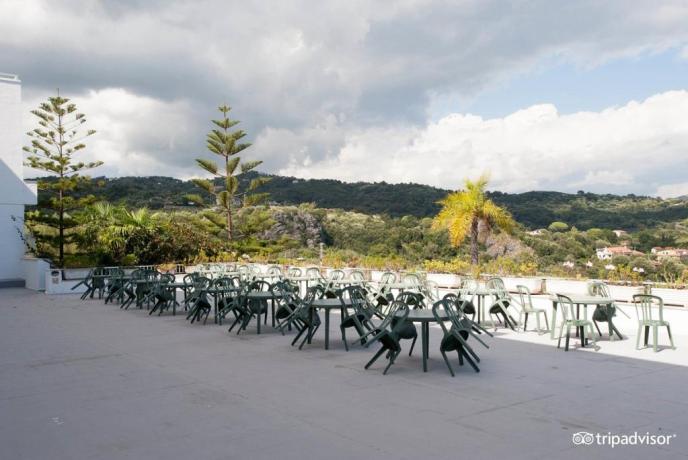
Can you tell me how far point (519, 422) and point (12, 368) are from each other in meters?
4.82

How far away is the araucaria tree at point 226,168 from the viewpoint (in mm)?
21453

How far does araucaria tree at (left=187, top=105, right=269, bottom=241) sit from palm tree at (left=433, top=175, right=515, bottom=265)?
28.7 ft

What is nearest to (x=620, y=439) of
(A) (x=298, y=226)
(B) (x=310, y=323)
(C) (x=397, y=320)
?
(C) (x=397, y=320)

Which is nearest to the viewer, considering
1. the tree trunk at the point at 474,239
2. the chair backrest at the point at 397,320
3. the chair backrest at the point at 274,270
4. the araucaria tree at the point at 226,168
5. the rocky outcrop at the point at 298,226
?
the chair backrest at the point at 397,320

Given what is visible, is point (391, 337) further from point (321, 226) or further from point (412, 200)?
point (412, 200)

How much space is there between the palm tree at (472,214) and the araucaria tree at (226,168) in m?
8.76

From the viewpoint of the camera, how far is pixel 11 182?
16141 millimetres

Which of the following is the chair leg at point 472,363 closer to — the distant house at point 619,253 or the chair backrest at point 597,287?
the chair backrest at point 597,287

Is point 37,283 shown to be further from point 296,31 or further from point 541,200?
point 541,200

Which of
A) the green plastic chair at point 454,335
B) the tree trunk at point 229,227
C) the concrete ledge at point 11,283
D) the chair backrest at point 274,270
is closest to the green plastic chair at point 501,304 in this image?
the green plastic chair at point 454,335

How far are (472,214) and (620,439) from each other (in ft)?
38.0

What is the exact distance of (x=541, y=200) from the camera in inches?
1412

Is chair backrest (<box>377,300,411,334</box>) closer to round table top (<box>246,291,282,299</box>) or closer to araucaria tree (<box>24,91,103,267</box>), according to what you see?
round table top (<box>246,291,282,299</box>)

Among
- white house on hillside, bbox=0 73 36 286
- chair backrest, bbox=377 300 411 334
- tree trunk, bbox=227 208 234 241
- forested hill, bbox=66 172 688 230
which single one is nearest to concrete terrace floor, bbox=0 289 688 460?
chair backrest, bbox=377 300 411 334
